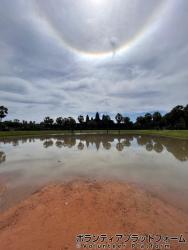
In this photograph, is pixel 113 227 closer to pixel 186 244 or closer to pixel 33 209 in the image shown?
pixel 186 244

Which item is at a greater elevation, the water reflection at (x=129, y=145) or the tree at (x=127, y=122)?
the tree at (x=127, y=122)

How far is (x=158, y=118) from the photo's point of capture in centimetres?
6956


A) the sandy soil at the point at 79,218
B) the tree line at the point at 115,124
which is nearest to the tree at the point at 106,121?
the tree line at the point at 115,124

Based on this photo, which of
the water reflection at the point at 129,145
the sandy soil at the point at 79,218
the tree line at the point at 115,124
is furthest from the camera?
the tree line at the point at 115,124

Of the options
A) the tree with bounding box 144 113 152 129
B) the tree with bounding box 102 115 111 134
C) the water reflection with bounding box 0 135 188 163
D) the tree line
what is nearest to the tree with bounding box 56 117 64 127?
the tree line

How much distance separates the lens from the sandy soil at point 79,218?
3432mm

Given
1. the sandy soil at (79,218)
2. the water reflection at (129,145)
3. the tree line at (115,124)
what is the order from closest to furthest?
the sandy soil at (79,218)
the water reflection at (129,145)
the tree line at (115,124)

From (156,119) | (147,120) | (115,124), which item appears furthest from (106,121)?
(156,119)

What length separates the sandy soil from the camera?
3432mm

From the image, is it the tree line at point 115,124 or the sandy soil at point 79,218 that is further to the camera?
the tree line at point 115,124

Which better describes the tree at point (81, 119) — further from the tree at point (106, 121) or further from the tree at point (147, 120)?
the tree at point (147, 120)

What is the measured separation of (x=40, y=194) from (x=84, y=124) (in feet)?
214

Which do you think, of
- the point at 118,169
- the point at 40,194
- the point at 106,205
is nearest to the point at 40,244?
the point at 106,205

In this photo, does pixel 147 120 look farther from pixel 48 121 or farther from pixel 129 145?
pixel 129 145
